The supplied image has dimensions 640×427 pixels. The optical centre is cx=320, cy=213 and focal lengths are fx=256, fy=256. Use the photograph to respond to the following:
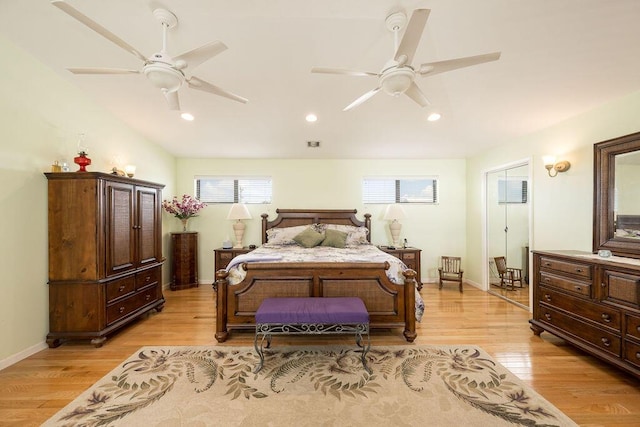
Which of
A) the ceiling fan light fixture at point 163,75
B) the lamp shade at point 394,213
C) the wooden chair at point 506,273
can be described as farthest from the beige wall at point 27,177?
the wooden chair at point 506,273

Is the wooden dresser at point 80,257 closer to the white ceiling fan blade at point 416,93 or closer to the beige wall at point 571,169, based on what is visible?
the white ceiling fan blade at point 416,93

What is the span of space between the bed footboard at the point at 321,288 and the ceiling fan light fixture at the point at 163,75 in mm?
1782

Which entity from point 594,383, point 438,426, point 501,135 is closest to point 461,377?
point 438,426

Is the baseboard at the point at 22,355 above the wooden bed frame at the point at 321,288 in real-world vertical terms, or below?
below

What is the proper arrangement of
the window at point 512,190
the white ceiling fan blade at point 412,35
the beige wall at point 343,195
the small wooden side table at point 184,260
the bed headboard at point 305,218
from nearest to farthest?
the white ceiling fan blade at point 412,35, the window at point 512,190, the small wooden side table at point 184,260, the bed headboard at point 305,218, the beige wall at point 343,195

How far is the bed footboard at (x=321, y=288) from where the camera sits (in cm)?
276

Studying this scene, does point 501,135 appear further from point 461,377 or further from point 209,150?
point 209,150

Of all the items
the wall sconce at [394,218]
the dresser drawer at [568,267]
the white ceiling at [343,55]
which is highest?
the white ceiling at [343,55]

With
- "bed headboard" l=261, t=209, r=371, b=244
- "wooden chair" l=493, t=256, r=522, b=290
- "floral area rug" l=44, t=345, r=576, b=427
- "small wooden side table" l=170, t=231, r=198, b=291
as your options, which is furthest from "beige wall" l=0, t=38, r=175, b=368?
"wooden chair" l=493, t=256, r=522, b=290

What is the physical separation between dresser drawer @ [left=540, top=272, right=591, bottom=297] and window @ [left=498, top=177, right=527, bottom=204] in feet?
6.12

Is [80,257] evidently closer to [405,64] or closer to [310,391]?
[310,391]

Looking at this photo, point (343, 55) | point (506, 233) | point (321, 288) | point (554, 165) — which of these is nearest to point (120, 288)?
point (321, 288)

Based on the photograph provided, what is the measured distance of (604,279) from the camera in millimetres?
2207

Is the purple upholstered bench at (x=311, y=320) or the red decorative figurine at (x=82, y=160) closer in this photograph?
the purple upholstered bench at (x=311, y=320)
